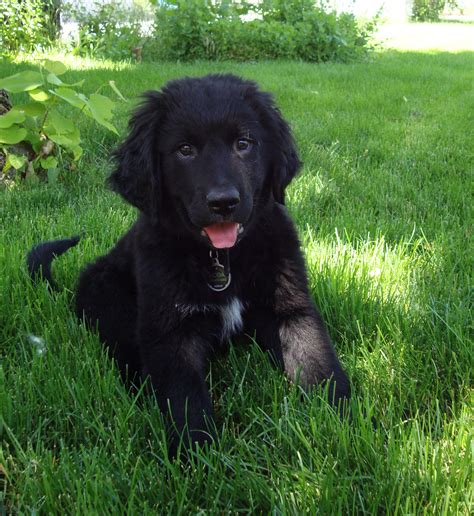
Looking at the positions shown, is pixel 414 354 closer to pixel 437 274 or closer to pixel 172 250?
pixel 437 274

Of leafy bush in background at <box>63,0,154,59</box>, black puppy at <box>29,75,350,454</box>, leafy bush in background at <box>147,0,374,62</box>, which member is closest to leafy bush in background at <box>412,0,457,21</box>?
leafy bush in background at <box>147,0,374,62</box>

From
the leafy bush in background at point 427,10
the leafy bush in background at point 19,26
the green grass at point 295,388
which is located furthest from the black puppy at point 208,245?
the leafy bush in background at point 427,10

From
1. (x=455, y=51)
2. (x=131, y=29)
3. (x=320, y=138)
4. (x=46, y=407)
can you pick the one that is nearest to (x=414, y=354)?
(x=46, y=407)

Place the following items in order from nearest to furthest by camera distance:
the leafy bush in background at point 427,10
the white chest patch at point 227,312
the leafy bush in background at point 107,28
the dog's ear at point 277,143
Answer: the white chest patch at point 227,312 → the dog's ear at point 277,143 → the leafy bush in background at point 107,28 → the leafy bush in background at point 427,10

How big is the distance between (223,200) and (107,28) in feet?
28.4

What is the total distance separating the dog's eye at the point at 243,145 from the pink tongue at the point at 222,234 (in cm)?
25

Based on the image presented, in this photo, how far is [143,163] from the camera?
1926 mm

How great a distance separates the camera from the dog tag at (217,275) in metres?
1.94

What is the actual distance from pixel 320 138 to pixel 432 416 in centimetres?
323

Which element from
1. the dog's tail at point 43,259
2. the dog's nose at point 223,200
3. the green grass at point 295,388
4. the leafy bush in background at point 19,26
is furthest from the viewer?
the leafy bush in background at point 19,26

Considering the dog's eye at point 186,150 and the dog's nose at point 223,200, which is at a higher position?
the dog's eye at point 186,150

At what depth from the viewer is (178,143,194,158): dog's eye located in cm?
187

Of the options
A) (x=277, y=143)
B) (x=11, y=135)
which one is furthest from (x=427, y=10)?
(x=277, y=143)

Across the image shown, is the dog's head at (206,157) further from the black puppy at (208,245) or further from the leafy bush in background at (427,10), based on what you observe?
the leafy bush in background at (427,10)
